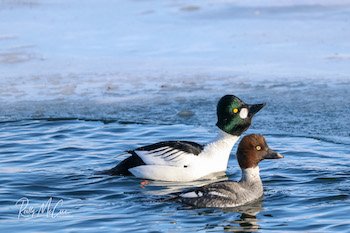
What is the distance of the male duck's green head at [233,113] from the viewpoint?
422 inches

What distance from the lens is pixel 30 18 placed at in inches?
694

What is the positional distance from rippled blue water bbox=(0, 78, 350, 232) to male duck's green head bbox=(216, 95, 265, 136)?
0.54m

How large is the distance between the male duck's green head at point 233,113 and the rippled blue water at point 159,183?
0.54 metres

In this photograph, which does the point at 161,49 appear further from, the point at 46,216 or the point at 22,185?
the point at 46,216

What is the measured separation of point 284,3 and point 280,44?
2552 millimetres

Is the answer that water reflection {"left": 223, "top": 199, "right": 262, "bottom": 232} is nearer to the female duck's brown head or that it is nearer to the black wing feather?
the female duck's brown head

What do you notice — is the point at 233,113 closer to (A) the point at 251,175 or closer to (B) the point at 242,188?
(A) the point at 251,175

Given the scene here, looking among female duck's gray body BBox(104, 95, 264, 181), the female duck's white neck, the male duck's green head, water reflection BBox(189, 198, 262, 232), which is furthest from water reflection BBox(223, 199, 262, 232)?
the male duck's green head

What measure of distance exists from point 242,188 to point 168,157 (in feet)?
4.09

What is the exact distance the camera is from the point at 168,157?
1042 centimetres

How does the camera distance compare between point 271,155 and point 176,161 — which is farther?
point 176,161

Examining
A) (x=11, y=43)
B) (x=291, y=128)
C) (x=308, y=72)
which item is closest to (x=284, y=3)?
(x=308, y=72)

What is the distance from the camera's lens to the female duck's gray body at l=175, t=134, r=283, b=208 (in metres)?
9.19

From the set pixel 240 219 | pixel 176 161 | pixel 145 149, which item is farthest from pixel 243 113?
pixel 240 219
